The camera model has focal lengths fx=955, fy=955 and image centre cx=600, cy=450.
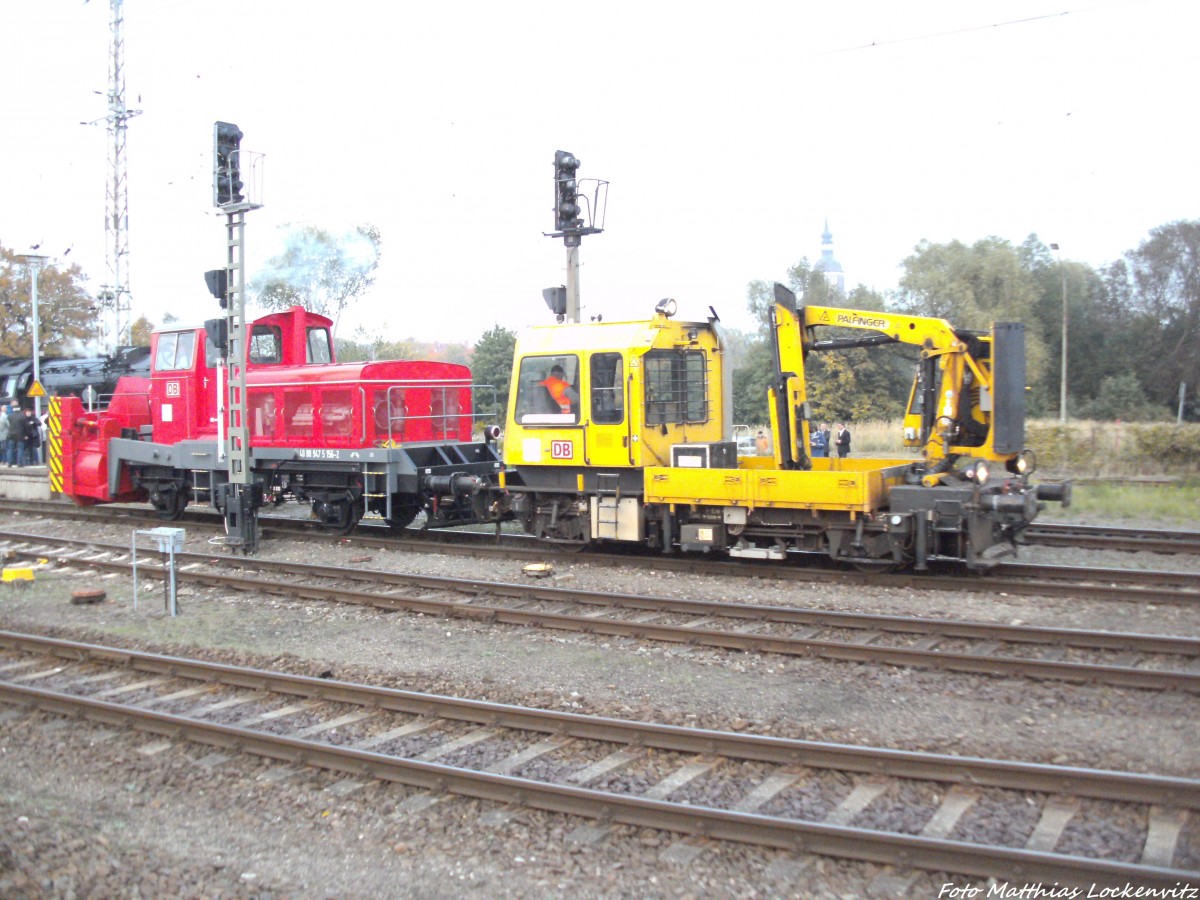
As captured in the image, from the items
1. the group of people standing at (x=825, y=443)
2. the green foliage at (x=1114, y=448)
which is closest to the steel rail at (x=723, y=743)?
the group of people standing at (x=825, y=443)

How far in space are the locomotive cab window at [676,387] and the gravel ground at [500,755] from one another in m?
2.66

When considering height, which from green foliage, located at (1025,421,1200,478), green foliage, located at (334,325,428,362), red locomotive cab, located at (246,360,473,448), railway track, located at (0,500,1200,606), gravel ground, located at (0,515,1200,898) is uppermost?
green foliage, located at (334,325,428,362)

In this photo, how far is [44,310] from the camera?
40.8 m

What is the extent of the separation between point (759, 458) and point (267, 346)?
856 cm

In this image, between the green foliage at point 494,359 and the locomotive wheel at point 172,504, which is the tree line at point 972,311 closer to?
the green foliage at point 494,359

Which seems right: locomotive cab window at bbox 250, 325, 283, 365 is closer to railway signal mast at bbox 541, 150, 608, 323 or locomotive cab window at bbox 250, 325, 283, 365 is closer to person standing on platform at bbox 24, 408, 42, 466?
railway signal mast at bbox 541, 150, 608, 323

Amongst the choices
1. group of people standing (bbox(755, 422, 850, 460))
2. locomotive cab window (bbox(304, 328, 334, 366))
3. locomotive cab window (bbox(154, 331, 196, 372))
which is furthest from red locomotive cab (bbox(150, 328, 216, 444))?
group of people standing (bbox(755, 422, 850, 460))

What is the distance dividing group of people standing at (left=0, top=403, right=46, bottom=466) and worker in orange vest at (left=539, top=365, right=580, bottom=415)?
18.6 meters

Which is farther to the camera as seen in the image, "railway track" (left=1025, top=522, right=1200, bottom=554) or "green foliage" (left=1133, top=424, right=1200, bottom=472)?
"green foliage" (left=1133, top=424, right=1200, bottom=472)

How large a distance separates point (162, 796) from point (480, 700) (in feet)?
6.86

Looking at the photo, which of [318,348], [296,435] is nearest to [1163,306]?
[318,348]

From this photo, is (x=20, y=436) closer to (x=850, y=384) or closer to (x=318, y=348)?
(x=318, y=348)

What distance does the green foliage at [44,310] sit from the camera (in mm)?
40406

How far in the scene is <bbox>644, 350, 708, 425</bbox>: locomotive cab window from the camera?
11523 millimetres
